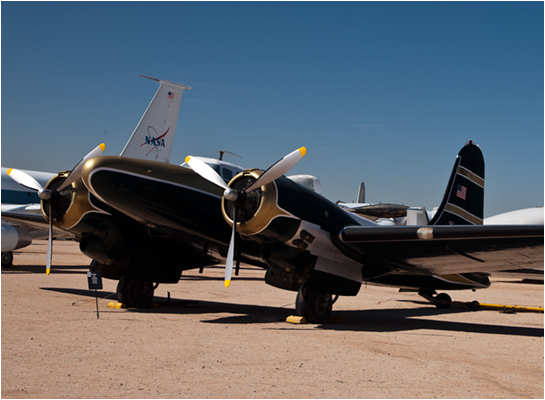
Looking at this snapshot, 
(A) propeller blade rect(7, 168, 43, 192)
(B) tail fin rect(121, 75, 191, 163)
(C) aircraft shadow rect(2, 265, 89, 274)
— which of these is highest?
(B) tail fin rect(121, 75, 191, 163)

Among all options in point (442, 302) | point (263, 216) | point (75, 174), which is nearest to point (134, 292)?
point (75, 174)

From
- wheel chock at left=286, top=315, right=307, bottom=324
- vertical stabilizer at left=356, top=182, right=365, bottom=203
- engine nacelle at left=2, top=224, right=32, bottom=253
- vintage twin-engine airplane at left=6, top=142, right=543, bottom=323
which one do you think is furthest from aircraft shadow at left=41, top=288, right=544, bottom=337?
vertical stabilizer at left=356, top=182, right=365, bottom=203

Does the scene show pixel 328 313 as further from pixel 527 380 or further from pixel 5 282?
pixel 5 282

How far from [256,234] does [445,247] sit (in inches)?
164

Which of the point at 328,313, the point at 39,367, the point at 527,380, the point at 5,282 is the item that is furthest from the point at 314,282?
the point at 5,282

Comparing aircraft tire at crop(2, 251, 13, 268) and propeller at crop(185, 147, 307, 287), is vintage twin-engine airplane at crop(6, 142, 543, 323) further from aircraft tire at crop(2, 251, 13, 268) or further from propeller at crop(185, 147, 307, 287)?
aircraft tire at crop(2, 251, 13, 268)

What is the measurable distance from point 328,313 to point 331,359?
179 inches

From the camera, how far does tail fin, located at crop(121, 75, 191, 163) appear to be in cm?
2180

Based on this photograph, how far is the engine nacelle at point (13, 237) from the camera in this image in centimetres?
2453

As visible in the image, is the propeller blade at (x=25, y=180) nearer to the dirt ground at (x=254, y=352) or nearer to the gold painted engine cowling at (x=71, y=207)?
the gold painted engine cowling at (x=71, y=207)

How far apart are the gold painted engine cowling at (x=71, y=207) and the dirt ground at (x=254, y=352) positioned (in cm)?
217

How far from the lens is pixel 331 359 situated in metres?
8.27

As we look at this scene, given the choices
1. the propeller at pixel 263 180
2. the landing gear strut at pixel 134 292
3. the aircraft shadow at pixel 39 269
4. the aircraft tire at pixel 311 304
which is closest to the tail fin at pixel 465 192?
the aircraft tire at pixel 311 304

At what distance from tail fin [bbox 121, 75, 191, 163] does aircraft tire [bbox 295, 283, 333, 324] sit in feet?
37.8
